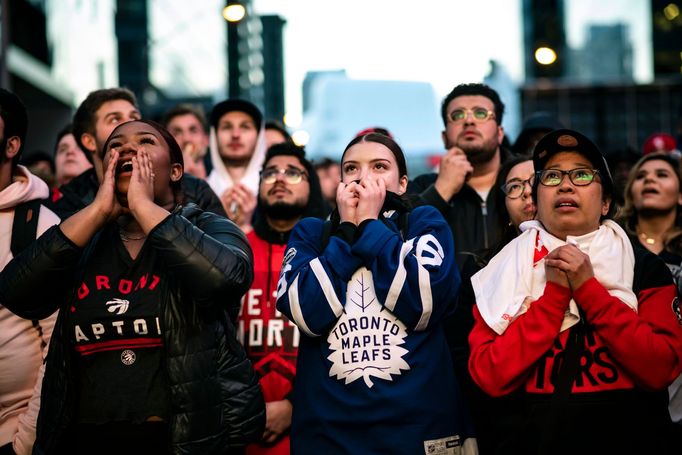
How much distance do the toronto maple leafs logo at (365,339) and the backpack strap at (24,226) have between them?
1.56 m

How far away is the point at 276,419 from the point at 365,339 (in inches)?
41.8

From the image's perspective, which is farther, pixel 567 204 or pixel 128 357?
pixel 567 204

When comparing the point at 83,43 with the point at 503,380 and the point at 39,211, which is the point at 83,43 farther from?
the point at 503,380

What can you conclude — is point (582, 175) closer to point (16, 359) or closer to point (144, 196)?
point (144, 196)

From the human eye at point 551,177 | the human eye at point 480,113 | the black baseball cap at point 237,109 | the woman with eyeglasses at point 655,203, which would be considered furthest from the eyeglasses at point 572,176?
the black baseball cap at point 237,109

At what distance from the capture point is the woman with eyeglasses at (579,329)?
3393 millimetres

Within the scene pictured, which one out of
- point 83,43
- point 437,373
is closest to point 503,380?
point 437,373

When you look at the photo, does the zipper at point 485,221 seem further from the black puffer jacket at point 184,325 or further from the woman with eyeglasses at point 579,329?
the black puffer jacket at point 184,325

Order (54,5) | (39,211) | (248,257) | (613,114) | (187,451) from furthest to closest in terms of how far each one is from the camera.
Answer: (613,114)
(54,5)
(39,211)
(248,257)
(187,451)

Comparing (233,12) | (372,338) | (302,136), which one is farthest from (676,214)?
(302,136)

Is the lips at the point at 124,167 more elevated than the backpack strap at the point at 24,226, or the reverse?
the lips at the point at 124,167

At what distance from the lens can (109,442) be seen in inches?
136

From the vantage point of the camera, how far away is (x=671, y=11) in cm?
2728

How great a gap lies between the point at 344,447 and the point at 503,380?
654mm
